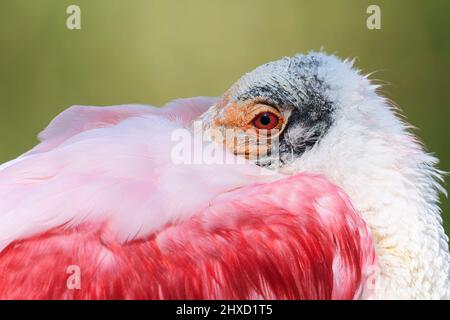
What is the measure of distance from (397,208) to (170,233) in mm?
475

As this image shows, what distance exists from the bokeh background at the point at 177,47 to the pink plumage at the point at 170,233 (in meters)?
2.66

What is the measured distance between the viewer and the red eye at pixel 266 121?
176cm

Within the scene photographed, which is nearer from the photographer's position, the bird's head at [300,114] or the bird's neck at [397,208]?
the bird's neck at [397,208]

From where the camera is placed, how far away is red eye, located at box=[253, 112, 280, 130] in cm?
176

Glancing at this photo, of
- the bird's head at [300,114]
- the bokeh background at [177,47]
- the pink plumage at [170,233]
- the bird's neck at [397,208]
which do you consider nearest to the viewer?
the pink plumage at [170,233]

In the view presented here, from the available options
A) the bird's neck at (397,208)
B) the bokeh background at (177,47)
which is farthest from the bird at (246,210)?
the bokeh background at (177,47)

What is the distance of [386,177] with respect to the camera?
1602mm

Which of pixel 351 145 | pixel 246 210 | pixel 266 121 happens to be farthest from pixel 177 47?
pixel 246 210

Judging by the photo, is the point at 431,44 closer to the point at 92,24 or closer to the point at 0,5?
the point at 92,24

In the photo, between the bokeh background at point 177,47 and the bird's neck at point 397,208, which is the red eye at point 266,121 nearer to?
the bird's neck at point 397,208

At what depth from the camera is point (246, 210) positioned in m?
1.50

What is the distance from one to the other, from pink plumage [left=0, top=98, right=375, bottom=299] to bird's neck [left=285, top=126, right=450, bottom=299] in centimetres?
6

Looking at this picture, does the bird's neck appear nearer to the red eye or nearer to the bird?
the bird
